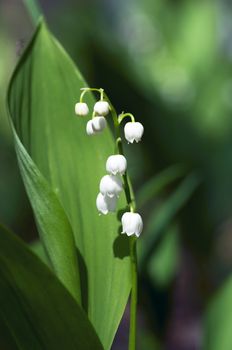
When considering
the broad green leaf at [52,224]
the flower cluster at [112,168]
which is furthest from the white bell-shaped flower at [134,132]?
the broad green leaf at [52,224]

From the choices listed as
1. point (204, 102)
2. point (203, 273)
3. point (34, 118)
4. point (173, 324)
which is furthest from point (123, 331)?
point (34, 118)

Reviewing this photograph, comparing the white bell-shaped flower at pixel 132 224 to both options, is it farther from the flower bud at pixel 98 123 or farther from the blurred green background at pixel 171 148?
the blurred green background at pixel 171 148

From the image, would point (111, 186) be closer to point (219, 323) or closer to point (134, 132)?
point (134, 132)

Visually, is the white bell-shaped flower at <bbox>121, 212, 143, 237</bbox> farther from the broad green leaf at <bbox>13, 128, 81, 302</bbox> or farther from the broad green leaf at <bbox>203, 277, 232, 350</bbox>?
the broad green leaf at <bbox>203, 277, 232, 350</bbox>

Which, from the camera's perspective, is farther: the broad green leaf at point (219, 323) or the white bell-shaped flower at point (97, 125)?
the broad green leaf at point (219, 323)

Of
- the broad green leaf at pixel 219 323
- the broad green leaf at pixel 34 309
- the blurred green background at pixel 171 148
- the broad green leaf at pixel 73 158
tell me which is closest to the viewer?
the broad green leaf at pixel 34 309

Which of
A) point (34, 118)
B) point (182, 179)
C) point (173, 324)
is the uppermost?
point (34, 118)

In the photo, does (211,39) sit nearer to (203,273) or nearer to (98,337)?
(203,273)
